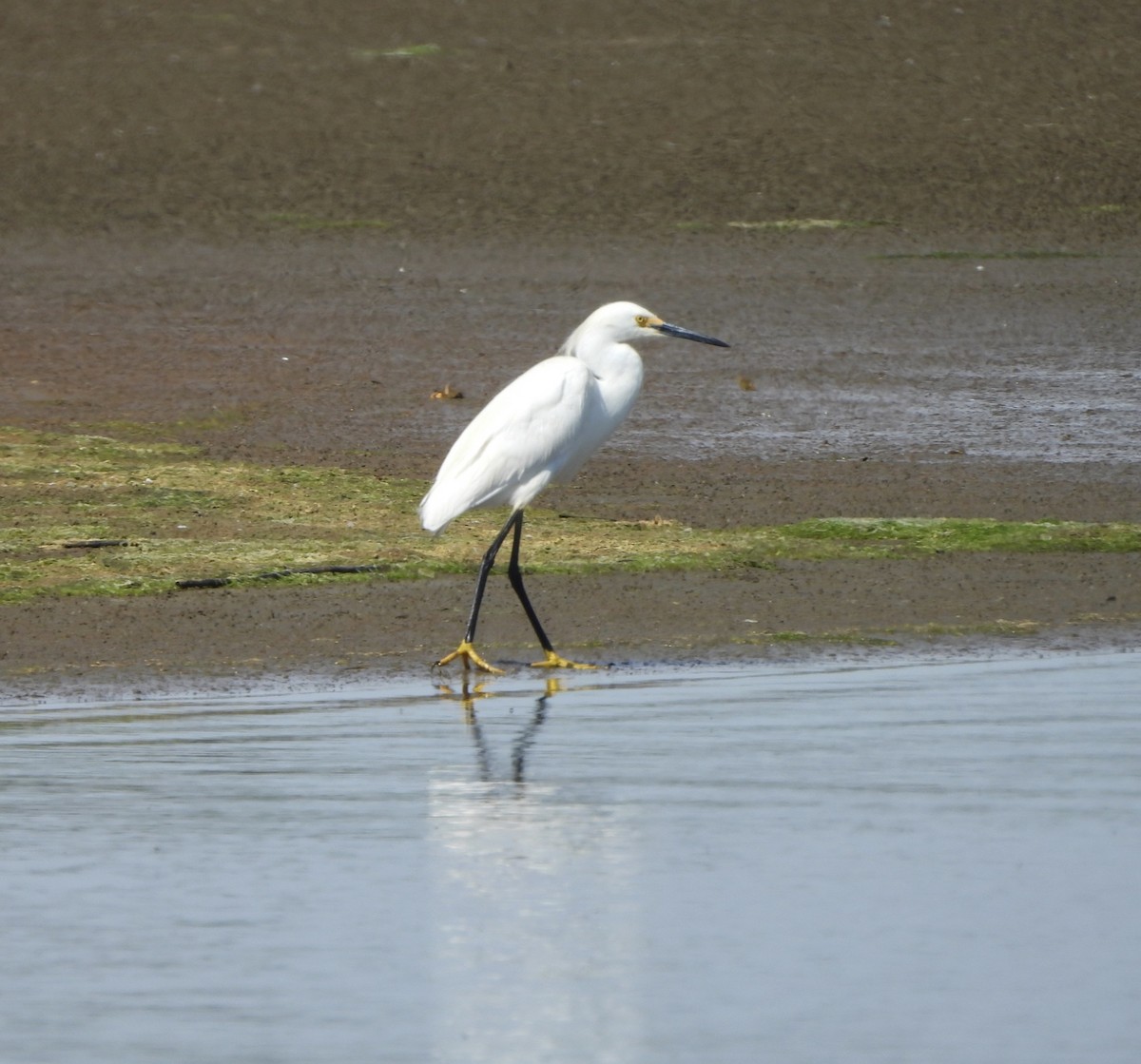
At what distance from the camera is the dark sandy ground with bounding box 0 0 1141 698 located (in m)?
9.88

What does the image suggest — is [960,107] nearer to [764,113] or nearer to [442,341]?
[764,113]

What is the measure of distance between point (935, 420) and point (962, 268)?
16.3 ft

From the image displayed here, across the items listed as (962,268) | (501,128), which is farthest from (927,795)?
(501,128)

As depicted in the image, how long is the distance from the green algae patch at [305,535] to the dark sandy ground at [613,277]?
0.29m

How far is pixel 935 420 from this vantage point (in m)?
14.9

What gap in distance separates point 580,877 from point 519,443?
11.7 feet

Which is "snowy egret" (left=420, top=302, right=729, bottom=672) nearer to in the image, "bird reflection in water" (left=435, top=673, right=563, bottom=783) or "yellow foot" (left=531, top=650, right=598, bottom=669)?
"yellow foot" (left=531, top=650, right=598, bottom=669)

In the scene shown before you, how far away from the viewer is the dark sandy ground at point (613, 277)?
9883 millimetres

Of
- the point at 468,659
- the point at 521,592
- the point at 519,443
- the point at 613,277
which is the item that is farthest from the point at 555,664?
the point at 613,277

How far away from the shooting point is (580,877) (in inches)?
232

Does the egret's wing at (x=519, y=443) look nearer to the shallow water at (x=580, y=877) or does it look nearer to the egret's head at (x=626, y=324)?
the egret's head at (x=626, y=324)

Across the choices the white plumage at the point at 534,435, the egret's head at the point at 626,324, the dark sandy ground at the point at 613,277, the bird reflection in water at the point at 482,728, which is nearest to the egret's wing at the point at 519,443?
the white plumage at the point at 534,435

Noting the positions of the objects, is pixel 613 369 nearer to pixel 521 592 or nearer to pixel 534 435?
pixel 534 435

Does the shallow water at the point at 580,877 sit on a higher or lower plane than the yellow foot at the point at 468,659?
higher
